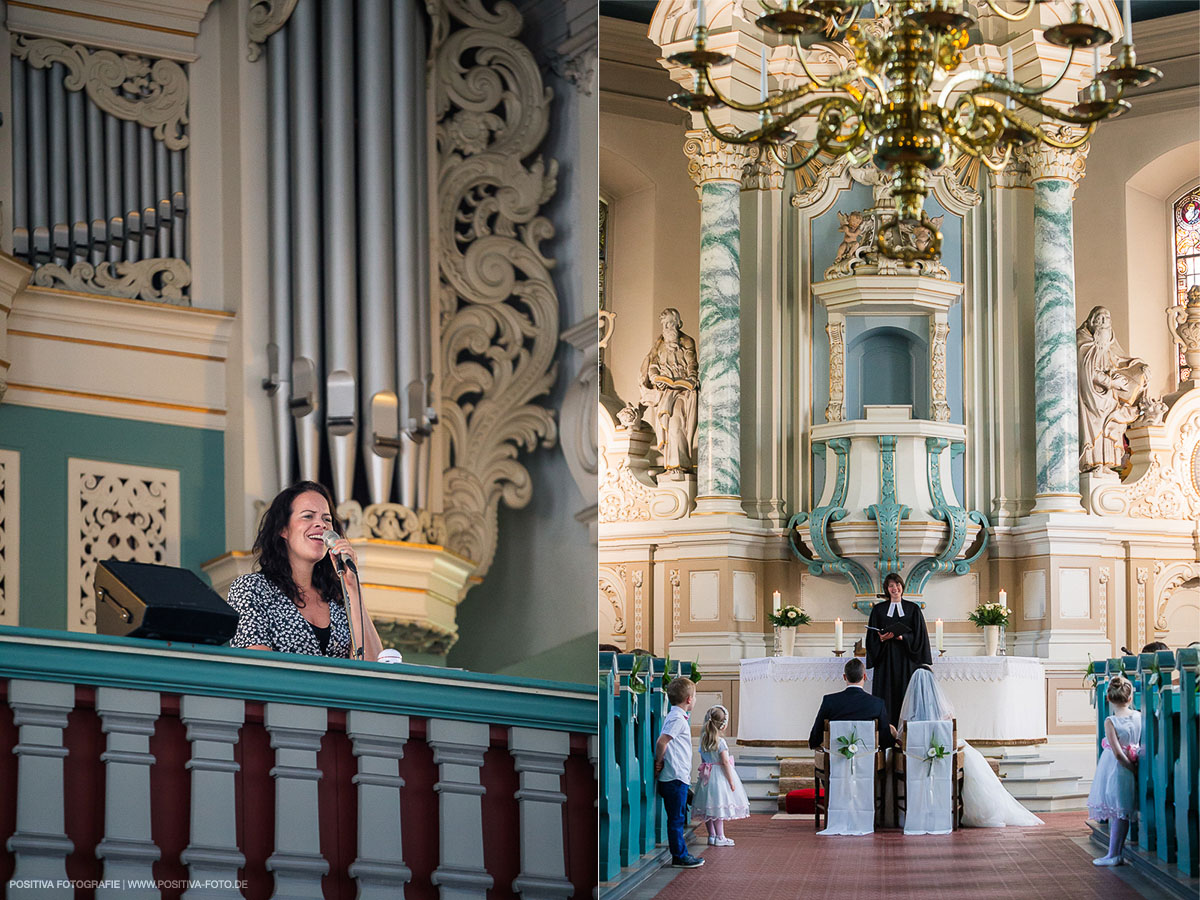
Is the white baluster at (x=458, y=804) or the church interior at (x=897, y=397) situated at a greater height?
the church interior at (x=897, y=397)

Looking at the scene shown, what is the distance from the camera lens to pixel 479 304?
5.99 meters

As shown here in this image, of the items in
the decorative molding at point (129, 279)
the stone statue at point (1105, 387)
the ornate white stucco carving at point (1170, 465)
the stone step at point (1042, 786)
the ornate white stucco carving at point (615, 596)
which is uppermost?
the decorative molding at point (129, 279)

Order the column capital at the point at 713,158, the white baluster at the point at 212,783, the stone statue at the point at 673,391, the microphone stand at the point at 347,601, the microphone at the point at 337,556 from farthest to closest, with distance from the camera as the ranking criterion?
1. the column capital at the point at 713,158
2. the stone statue at the point at 673,391
3. the microphone at the point at 337,556
4. the microphone stand at the point at 347,601
5. the white baluster at the point at 212,783

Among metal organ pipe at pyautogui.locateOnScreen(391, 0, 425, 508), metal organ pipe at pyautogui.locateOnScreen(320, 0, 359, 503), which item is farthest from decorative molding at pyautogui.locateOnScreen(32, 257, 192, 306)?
metal organ pipe at pyautogui.locateOnScreen(391, 0, 425, 508)

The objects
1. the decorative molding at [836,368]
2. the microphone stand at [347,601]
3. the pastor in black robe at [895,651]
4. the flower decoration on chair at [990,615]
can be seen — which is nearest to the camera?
the microphone stand at [347,601]

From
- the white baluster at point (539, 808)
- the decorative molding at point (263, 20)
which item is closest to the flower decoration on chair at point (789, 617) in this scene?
the white baluster at point (539, 808)

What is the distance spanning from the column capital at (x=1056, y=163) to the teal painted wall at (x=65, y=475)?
3841 millimetres

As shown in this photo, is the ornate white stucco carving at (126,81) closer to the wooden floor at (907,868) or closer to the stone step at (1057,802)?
the wooden floor at (907,868)

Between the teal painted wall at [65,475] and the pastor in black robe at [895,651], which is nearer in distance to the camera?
the teal painted wall at [65,475]

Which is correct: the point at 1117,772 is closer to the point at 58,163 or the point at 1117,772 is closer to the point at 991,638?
the point at 991,638

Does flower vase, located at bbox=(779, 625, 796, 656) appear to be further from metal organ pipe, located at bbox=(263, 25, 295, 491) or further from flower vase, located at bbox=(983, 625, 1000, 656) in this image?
metal organ pipe, located at bbox=(263, 25, 295, 491)

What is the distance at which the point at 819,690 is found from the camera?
247 inches

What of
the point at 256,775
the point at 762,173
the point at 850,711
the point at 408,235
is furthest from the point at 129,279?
the point at 850,711

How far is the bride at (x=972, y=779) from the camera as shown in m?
5.79
